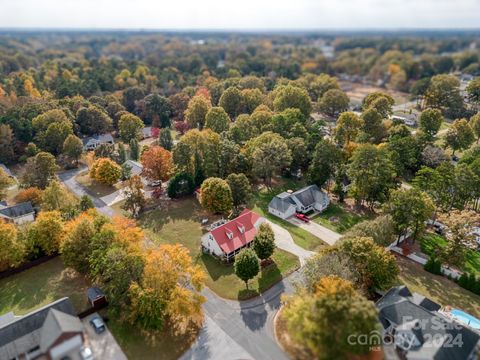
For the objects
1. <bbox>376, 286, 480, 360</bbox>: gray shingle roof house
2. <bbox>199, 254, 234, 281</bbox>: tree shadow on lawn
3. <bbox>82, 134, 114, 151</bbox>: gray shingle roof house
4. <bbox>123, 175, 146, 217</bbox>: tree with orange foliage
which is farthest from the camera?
<bbox>82, 134, 114, 151</bbox>: gray shingle roof house

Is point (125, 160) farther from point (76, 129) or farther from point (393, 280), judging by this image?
point (393, 280)

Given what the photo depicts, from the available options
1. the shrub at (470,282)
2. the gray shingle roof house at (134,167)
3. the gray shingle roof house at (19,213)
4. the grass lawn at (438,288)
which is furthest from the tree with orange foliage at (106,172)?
the shrub at (470,282)

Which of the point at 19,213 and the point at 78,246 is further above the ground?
the point at 78,246

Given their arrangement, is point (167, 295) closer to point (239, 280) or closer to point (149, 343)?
point (149, 343)

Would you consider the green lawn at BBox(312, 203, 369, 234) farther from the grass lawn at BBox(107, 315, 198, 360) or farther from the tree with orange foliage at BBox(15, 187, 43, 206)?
the tree with orange foliage at BBox(15, 187, 43, 206)

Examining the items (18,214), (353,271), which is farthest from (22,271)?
(353,271)

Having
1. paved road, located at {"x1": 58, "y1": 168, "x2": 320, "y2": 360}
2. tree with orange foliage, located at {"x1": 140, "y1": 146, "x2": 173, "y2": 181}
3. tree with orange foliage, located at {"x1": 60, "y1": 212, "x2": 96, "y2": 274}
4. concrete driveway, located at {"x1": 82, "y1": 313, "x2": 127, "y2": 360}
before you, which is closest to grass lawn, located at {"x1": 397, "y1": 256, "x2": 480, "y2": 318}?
paved road, located at {"x1": 58, "y1": 168, "x2": 320, "y2": 360}

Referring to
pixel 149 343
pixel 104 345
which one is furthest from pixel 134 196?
pixel 149 343
